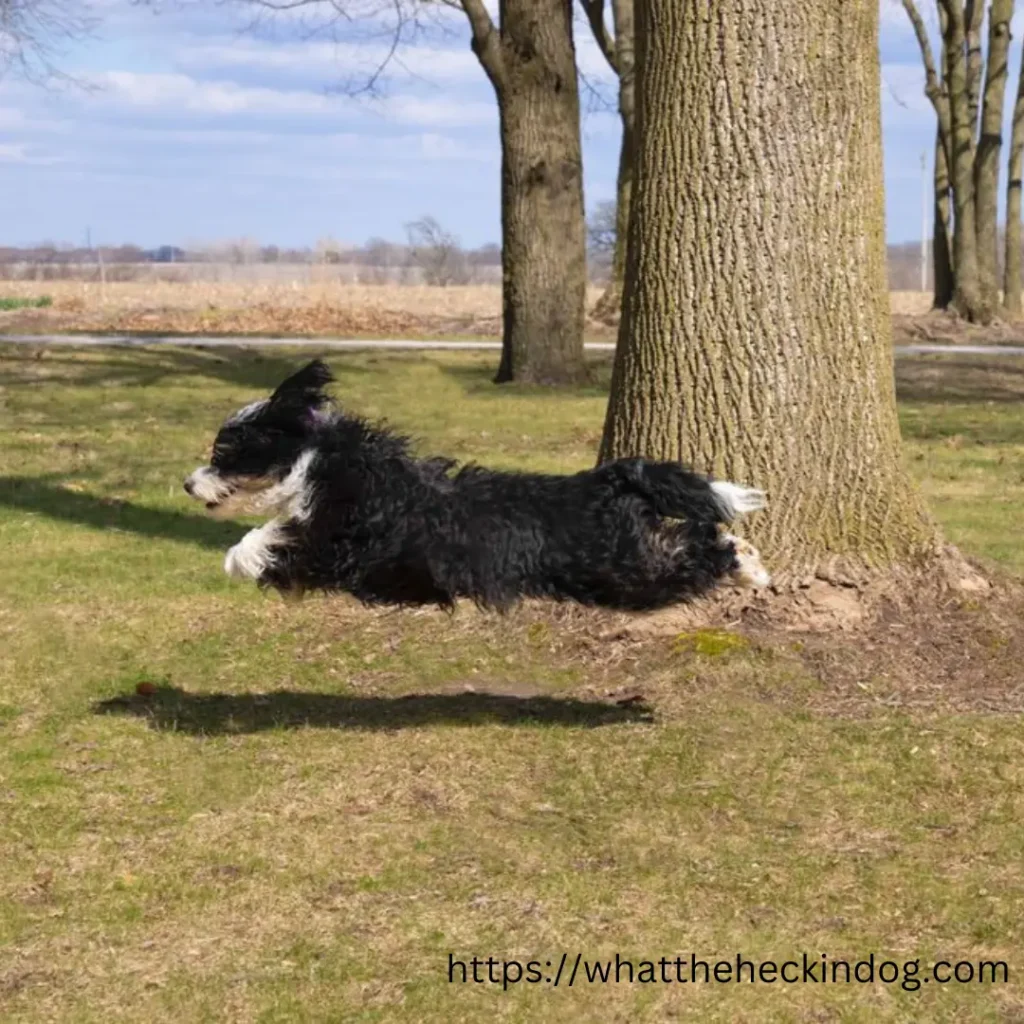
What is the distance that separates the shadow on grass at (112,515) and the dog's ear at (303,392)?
4.88 metres

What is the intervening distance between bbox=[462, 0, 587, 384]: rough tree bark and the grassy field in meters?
10.2

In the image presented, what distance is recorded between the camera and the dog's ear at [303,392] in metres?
6.37

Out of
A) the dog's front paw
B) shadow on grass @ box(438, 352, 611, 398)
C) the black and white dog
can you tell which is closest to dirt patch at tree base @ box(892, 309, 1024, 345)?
shadow on grass @ box(438, 352, 611, 398)

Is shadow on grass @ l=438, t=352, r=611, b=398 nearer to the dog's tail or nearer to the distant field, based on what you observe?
the distant field

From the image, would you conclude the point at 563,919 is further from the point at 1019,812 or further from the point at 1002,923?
the point at 1019,812

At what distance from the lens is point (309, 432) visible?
6.35 m

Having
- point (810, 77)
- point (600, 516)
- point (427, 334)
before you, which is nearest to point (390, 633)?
point (600, 516)

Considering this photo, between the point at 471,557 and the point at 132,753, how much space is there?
6.10 ft

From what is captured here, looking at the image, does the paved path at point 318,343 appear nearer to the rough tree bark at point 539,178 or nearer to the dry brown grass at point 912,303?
the rough tree bark at point 539,178

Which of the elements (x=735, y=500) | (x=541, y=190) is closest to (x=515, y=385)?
(x=541, y=190)

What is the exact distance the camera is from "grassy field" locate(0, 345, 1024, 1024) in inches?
187

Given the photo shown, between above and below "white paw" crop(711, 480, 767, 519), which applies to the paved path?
above

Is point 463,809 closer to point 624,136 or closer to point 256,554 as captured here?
point 256,554

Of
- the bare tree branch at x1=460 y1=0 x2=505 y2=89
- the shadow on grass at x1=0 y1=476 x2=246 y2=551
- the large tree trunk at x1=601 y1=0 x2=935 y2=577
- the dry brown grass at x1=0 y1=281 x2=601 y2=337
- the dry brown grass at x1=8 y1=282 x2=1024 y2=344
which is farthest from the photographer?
the dry brown grass at x1=0 y1=281 x2=601 y2=337
